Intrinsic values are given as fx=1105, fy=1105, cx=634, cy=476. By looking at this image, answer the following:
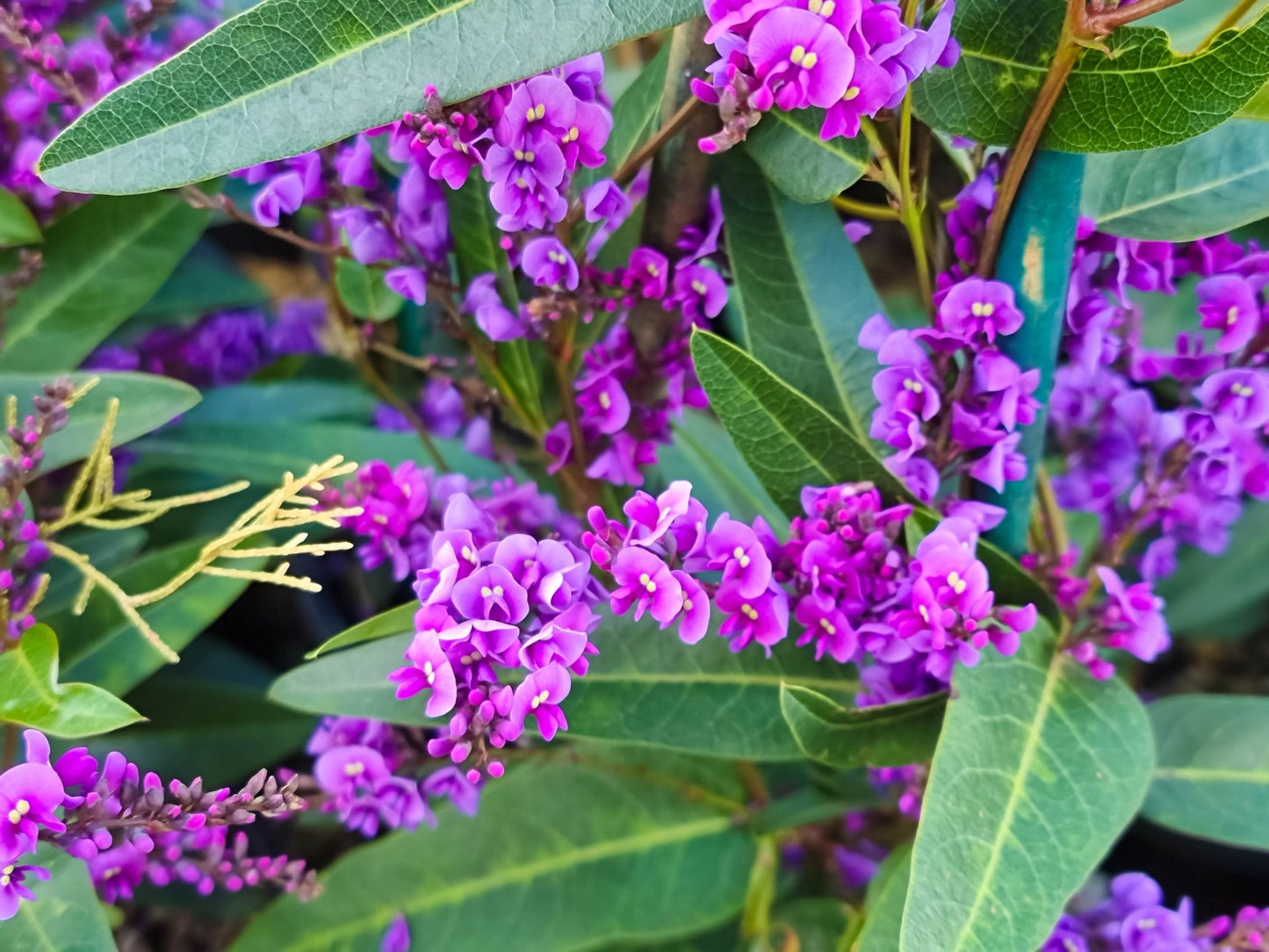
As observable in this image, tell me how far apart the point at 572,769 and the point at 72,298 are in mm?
506

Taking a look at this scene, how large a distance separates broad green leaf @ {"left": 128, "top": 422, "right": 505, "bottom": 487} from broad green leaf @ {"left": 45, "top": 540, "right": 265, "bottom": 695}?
13 centimetres

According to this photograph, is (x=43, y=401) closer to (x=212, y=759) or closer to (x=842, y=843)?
(x=212, y=759)

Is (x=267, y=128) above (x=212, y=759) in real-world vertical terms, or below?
above

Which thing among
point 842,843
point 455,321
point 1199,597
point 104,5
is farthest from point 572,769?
point 104,5

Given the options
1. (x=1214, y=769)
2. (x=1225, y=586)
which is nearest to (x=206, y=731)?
(x=1214, y=769)

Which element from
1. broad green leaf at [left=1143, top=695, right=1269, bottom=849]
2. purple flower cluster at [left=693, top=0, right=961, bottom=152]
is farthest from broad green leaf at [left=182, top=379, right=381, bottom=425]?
broad green leaf at [left=1143, top=695, right=1269, bottom=849]

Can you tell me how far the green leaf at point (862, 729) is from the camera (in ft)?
1.92

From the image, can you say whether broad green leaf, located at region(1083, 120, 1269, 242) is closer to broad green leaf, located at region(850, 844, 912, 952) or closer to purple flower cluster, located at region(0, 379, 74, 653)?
broad green leaf, located at region(850, 844, 912, 952)

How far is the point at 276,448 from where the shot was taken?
0.92 m

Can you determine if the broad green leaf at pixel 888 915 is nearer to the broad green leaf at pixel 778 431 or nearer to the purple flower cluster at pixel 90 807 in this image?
the broad green leaf at pixel 778 431

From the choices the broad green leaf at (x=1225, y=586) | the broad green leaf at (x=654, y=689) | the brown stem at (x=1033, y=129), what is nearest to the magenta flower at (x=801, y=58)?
the brown stem at (x=1033, y=129)

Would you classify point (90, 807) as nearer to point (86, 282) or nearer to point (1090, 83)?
point (86, 282)

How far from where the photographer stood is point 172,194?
2.77 feet

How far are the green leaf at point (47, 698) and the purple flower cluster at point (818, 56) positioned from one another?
0.38 m
